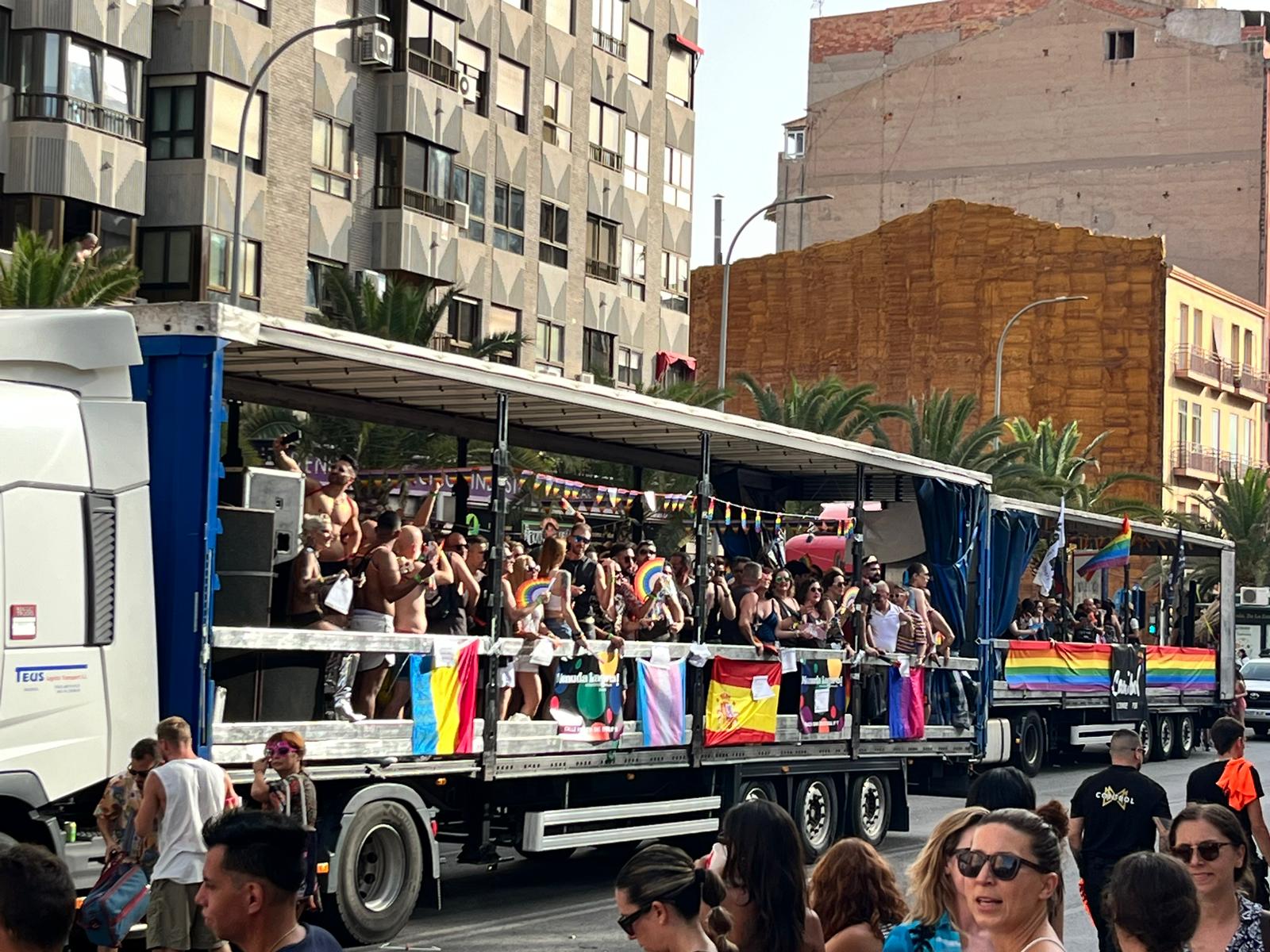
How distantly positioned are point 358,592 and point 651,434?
4868mm

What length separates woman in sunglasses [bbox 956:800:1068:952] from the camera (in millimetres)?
5145

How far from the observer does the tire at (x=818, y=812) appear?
56.4 ft

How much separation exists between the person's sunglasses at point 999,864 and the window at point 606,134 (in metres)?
47.1

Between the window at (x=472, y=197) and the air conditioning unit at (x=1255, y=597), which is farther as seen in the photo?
the window at (x=472, y=197)

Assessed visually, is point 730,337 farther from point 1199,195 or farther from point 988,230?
point 1199,195

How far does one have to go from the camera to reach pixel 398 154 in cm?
4322

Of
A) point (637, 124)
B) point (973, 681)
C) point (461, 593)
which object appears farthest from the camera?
point (637, 124)

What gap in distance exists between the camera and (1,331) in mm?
10047

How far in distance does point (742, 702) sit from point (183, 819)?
7.44 m

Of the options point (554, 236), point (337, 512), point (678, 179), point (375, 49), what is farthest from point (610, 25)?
point (337, 512)

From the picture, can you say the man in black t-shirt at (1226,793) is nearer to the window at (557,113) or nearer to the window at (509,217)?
the window at (509,217)

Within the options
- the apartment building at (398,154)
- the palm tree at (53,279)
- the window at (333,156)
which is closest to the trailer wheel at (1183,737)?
the apartment building at (398,154)

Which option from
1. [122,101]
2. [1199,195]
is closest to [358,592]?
[122,101]

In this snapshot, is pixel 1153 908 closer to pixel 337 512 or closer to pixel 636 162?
pixel 337 512
